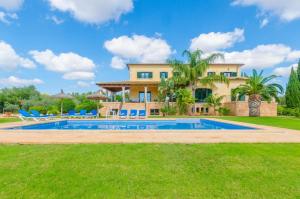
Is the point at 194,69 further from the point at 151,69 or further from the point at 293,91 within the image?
the point at 293,91

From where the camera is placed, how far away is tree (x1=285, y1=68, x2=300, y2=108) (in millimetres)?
35312

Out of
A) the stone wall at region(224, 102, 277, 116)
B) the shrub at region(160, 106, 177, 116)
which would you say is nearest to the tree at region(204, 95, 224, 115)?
the stone wall at region(224, 102, 277, 116)

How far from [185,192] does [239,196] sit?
831mm

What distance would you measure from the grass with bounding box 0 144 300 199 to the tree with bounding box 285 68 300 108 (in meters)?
35.0

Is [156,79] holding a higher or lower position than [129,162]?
higher

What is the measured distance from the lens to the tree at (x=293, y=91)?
3531 cm

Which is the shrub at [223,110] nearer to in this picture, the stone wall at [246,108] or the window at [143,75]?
the stone wall at [246,108]

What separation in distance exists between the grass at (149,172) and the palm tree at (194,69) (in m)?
22.1

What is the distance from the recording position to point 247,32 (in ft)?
100

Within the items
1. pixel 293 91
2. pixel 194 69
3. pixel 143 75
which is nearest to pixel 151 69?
pixel 143 75

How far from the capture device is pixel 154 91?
1307 inches

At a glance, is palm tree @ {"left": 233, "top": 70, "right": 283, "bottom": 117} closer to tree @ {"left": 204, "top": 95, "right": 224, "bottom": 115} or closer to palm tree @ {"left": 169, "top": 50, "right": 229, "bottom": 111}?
tree @ {"left": 204, "top": 95, "right": 224, "bottom": 115}

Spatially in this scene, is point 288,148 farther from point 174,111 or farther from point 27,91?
point 27,91

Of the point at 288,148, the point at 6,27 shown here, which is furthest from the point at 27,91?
the point at 288,148
